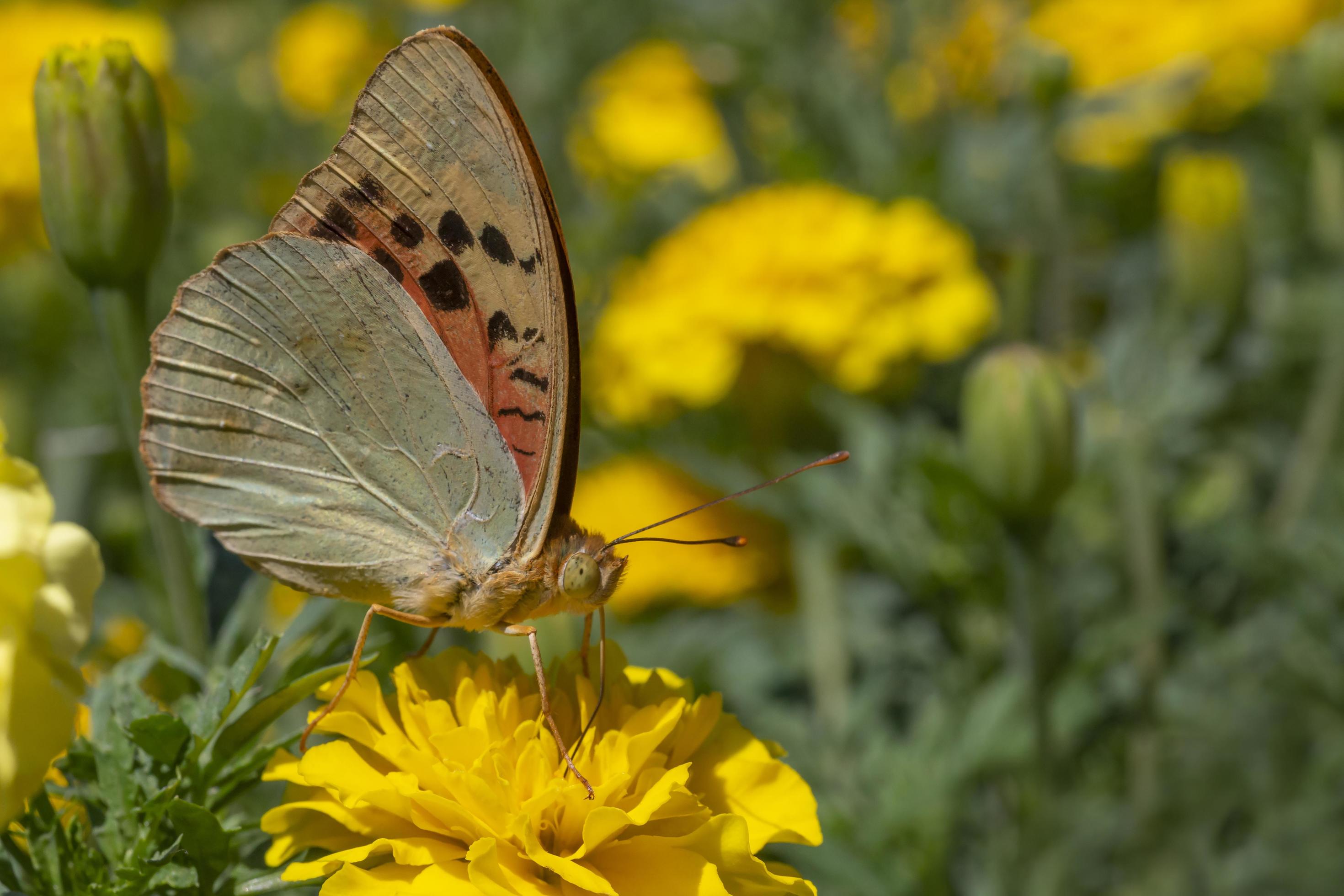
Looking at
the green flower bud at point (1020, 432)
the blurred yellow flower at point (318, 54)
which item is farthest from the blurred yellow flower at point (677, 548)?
the blurred yellow flower at point (318, 54)

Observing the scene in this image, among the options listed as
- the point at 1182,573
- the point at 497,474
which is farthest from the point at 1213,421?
the point at 497,474

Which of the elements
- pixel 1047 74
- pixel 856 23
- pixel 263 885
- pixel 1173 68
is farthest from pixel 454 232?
pixel 856 23

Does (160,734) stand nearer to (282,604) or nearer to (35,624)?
(35,624)

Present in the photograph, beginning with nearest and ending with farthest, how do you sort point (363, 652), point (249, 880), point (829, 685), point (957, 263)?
point (249, 880)
point (363, 652)
point (829, 685)
point (957, 263)

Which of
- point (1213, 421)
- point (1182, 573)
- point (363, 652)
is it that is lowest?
point (1182, 573)

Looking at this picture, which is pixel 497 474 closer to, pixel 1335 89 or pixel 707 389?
pixel 707 389

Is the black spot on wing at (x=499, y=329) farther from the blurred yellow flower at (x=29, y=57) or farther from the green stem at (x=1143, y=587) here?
the blurred yellow flower at (x=29, y=57)

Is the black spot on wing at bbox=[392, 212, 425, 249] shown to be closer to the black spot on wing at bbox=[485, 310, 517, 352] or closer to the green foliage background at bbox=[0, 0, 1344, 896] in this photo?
the black spot on wing at bbox=[485, 310, 517, 352]
